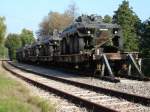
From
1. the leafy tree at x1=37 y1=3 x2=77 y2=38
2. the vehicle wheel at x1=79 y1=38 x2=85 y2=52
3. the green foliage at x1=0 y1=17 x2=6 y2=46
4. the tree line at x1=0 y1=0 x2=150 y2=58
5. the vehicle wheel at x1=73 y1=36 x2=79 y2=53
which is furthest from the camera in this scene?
the leafy tree at x1=37 y1=3 x2=77 y2=38

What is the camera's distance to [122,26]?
2015 inches

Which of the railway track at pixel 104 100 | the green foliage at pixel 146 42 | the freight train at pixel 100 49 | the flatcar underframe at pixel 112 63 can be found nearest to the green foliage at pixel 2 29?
the green foliage at pixel 146 42

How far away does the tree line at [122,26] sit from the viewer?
34781mm

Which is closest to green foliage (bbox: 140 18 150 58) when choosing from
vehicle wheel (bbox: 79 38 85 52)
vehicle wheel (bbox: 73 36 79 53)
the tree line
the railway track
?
the tree line

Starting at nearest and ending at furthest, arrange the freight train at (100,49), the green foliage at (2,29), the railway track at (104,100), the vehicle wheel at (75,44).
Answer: the railway track at (104,100)
the freight train at (100,49)
the vehicle wheel at (75,44)
the green foliage at (2,29)

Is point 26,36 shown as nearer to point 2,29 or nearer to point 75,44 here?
point 2,29

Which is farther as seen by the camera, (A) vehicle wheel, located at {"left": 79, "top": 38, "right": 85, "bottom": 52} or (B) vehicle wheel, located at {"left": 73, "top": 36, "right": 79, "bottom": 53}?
(B) vehicle wheel, located at {"left": 73, "top": 36, "right": 79, "bottom": 53}

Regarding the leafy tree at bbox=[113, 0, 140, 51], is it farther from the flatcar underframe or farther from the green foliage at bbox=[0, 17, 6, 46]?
the green foliage at bbox=[0, 17, 6, 46]

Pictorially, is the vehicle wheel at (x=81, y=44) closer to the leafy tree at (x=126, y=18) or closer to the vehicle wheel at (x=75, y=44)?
the vehicle wheel at (x=75, y=44)

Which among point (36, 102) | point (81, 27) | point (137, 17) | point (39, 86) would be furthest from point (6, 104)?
point (137, 17)

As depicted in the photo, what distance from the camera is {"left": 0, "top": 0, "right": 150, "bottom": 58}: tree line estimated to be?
3478 centimetres

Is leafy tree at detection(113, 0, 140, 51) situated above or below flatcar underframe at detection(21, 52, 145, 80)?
above

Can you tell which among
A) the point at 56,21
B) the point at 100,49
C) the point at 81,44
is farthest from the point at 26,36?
the point at 100,49

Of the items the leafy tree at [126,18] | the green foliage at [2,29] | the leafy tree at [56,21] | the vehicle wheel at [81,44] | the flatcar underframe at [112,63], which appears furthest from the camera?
the leafy tree at [56,21]
